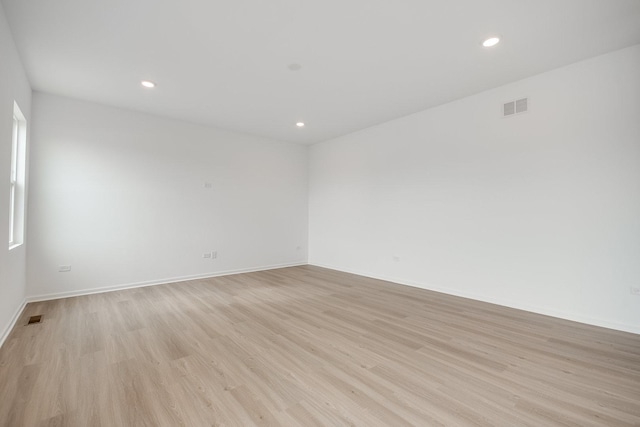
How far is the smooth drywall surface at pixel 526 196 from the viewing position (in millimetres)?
2979

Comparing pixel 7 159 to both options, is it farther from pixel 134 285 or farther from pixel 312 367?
pixel 312 367

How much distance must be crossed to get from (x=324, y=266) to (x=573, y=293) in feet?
14.6

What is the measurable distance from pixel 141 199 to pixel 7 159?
216 cm

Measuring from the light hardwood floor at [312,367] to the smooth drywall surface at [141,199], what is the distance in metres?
0.87

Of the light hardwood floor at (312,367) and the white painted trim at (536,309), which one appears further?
the white painted trim at (536,309)

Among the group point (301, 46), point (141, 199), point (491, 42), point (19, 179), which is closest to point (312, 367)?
point (301, 46)

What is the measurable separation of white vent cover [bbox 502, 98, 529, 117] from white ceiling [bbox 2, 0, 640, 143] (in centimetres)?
30

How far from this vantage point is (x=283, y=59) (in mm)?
3133

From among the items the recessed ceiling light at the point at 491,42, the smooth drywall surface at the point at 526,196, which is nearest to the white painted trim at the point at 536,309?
the smooth drywall surface at the point at 526,196

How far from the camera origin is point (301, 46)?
9.47 ft

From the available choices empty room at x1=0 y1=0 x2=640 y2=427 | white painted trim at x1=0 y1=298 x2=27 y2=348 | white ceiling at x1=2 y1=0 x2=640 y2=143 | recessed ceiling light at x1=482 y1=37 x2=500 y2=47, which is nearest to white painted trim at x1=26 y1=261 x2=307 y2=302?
empty room at x1=0 y1=0 x2=640 y2=427

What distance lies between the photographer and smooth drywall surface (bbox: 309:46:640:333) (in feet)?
9.77

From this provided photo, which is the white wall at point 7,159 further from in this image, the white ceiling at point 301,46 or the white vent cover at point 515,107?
the white vent cover at point 515,107

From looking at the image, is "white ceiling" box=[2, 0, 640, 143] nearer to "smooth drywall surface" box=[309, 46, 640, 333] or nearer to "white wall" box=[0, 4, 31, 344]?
"white wall" box=[0, 4, 31, 344]
